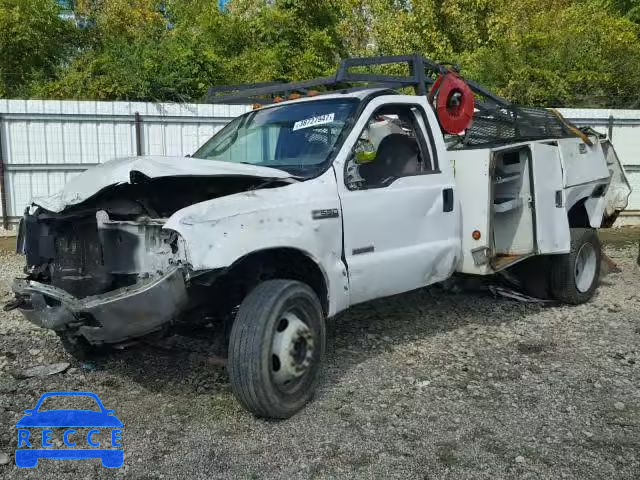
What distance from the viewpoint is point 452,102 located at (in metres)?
5.49

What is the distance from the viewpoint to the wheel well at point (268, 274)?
387 cm

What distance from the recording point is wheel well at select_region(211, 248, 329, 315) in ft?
12.7

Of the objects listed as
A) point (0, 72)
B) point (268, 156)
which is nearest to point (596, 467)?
point (268, 156)

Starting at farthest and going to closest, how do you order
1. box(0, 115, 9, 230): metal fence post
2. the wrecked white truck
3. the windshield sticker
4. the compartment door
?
box(0, 115, 9, 230): metal fence post, the compartment door, the windshield sticker, the wrecked white truck

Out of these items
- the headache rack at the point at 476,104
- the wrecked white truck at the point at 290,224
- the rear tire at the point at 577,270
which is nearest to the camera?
the wrecked white truck at the point at 290,224

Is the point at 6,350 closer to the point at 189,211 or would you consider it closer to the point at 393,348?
the point at 189,211

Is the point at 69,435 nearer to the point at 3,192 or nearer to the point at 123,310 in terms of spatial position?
the point at 123,310

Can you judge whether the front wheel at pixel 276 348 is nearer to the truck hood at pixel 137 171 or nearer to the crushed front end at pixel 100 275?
the crushed front end at pixel 100 275

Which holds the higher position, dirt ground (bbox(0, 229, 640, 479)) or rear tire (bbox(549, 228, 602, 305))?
rear tire (bbox(549, 228, 602, 305))

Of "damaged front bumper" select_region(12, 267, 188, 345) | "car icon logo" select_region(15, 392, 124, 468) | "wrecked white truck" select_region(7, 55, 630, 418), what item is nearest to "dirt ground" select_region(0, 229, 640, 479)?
"car icon logo" select_region(15, 392, 124, 468)

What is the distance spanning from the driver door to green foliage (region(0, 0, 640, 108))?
10710 mm

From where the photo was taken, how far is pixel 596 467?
3.20 m

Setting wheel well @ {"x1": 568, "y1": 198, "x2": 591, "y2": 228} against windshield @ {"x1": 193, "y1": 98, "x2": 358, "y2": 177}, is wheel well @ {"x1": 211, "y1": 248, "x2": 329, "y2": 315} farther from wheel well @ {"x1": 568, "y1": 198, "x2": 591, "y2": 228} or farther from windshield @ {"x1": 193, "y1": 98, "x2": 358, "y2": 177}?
wheel well @ {"x1": 568, "y1": 198, "x2": 591, "y2": 228}

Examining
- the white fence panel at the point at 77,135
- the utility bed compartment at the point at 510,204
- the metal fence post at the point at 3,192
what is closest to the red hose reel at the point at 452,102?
the utility bed compartment at the point at 510,204
